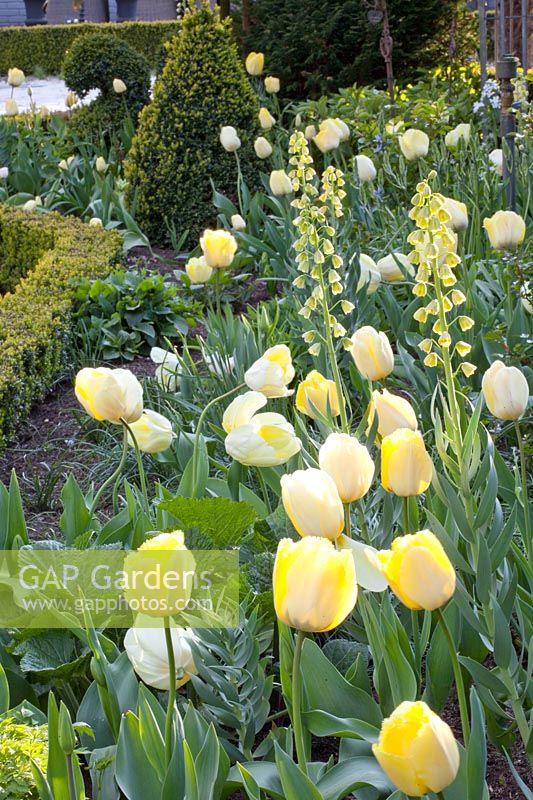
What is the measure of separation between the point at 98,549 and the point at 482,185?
308cm

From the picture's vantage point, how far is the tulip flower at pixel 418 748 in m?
0.84

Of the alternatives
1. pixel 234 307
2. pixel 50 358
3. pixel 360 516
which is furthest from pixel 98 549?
pixel 234 307

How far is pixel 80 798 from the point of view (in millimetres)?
1217

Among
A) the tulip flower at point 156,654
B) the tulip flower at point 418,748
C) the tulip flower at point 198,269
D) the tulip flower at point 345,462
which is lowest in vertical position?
the tulip flower at point 198,269

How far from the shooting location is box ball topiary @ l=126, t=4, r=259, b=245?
570 cm

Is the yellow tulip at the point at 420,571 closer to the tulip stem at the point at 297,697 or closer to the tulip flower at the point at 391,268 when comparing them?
the tulip stem at the point at 297,697

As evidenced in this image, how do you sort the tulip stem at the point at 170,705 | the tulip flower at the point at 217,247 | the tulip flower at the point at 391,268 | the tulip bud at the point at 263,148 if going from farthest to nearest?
1. the tulip bud at the point at 263,148
2. the tulip flower at the point at 217,247
3. the tulip flower at the point at 391,268
4. the tulip stem at the point at 170,705

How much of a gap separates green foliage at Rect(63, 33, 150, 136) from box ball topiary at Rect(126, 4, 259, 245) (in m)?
2.20

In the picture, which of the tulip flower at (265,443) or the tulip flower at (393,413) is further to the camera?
the tulip flower at (265,443)

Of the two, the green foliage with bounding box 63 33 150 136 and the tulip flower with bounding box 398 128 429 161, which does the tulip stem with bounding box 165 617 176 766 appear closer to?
the tulip flower with bounding box 398 128 429 161

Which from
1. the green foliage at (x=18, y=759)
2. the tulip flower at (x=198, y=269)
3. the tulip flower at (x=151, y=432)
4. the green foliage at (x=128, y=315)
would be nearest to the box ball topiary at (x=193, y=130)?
the green foliage at (x=128, y=315)

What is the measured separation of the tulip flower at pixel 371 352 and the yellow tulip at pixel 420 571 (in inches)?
27.6

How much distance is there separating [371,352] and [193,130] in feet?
14.2

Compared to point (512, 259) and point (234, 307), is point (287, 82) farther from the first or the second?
point (512, 259)
